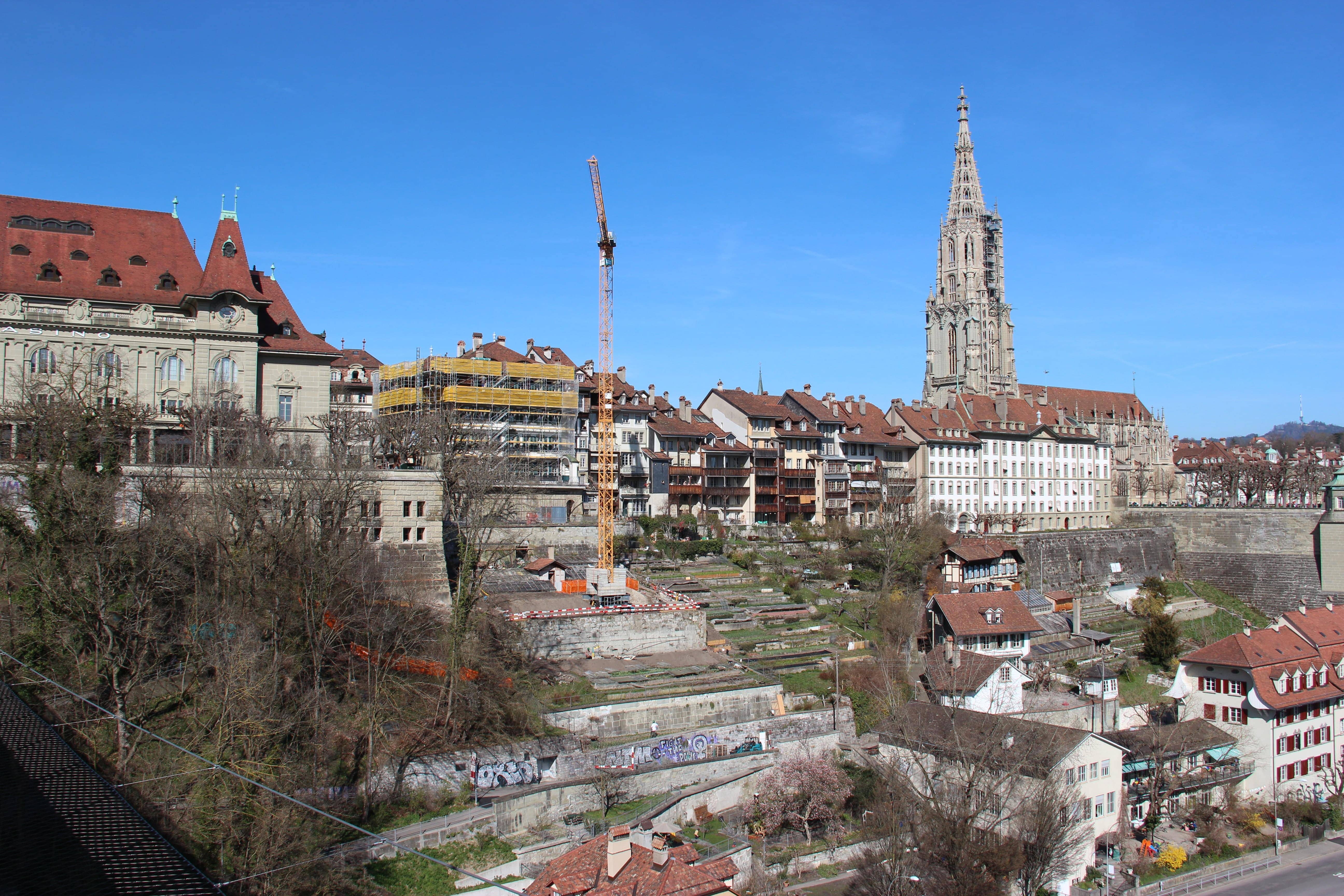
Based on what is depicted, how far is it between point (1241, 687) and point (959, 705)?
1228cm

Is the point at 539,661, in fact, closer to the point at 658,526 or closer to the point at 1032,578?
the point at 658,526

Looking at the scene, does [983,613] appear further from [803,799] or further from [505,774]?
[505,774]

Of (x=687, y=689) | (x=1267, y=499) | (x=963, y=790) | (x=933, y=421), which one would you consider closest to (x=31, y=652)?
(x=687, y=689)

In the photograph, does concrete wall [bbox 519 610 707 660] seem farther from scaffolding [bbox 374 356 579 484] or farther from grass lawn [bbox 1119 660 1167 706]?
grass lawn [bbox 1119 660 1167 706]

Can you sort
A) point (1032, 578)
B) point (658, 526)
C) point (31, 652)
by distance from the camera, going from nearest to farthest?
point (31, 652), point (658, 526), point (1032, 578)

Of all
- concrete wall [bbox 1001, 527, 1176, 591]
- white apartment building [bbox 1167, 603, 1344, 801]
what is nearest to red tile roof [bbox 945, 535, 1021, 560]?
concrete wall [bbox 1001, 527, 1176, 591]

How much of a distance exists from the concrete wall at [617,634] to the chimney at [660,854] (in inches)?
572

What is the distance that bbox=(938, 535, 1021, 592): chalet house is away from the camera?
63312 millimetres

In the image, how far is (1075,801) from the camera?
33.0 m

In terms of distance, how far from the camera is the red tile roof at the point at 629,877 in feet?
78.6

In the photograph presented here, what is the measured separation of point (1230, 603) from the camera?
7594cm

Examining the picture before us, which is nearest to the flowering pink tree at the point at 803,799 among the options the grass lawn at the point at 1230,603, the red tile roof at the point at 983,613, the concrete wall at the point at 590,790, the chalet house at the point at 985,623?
the concrete wall at the point at 590,790

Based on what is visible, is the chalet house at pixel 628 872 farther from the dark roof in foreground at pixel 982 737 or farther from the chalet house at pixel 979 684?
the chalet house at pixel 979 684

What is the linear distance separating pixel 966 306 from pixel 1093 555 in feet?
168
